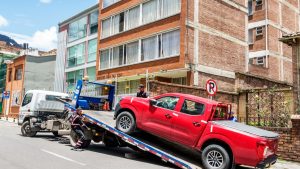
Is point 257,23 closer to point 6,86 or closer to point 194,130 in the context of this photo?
point 194,130

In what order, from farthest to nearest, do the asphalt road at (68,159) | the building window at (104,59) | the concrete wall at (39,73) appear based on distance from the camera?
the concrete wall at (39,73), the building window at (104,59), the asphalt road at (68,159)

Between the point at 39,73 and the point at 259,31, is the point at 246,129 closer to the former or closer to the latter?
the point at 259,31

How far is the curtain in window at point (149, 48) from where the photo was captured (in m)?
25.0

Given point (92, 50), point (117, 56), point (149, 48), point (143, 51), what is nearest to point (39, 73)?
Answer: point (92, 50)

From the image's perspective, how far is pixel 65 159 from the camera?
33.2 ft

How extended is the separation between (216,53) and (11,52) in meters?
52.8

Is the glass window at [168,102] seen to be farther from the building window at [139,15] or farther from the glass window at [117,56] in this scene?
the glass window at [117,56]

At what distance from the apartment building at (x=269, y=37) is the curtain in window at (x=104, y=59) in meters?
15.1

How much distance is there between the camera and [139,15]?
27.0 m

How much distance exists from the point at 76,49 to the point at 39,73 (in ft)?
30.8

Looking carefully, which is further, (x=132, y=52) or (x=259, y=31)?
(x=259, y=31)

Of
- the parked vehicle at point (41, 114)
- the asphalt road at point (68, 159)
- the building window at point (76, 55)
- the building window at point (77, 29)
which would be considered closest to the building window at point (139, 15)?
the building window at point (76, 55)

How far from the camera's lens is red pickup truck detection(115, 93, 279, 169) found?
8.66 metres

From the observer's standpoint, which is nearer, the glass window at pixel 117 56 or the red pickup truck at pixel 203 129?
the red pickup truck at pixel 203 129
